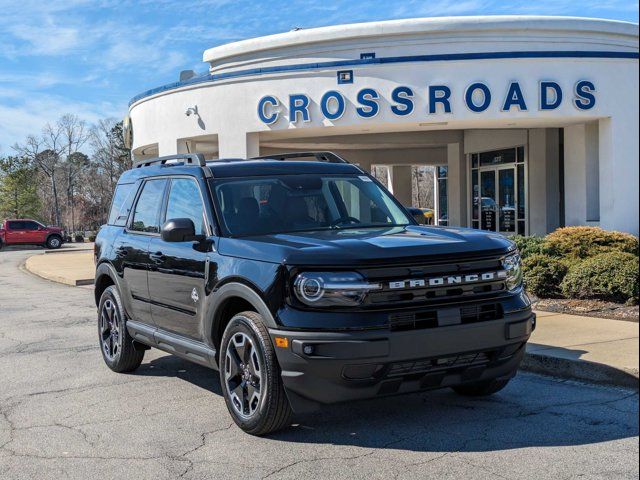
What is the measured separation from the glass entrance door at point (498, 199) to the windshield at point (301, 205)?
706 inches

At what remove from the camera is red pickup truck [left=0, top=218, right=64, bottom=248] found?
4269 centimetres

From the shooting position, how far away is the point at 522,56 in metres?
17.0

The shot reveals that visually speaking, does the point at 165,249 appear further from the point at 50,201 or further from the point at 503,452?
the point at 50,201

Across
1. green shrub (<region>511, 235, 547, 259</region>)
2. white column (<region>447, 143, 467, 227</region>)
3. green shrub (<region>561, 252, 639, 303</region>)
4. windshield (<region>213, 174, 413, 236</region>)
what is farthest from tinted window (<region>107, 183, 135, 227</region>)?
white column (<region>447, 143, 467, 227</region>)

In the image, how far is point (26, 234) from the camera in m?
42.7

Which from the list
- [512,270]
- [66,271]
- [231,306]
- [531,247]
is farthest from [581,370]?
[66,271]

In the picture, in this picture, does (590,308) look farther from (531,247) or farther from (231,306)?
(231,306)

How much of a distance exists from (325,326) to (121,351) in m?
3.29

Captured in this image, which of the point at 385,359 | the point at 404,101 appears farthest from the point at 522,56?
the point at 385,359

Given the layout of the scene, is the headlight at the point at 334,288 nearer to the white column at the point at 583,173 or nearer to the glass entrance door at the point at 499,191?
the white column at the point at 583,173

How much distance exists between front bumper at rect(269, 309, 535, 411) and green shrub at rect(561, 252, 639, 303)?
5.63 m

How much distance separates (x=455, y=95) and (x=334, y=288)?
13.6 metres

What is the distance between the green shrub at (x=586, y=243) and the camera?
11789 millimetres

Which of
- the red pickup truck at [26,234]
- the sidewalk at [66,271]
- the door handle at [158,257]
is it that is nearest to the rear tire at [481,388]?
the door handle at [158,257]
